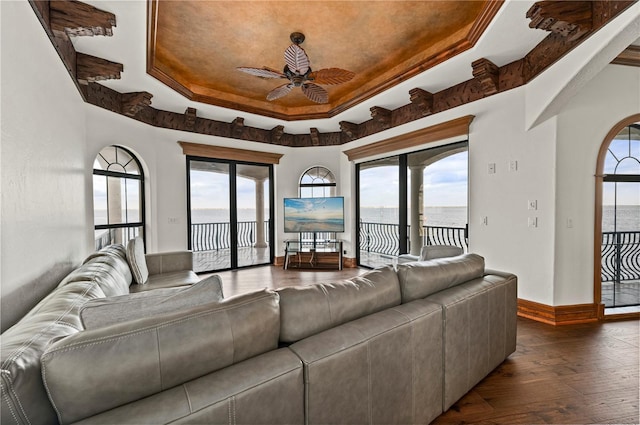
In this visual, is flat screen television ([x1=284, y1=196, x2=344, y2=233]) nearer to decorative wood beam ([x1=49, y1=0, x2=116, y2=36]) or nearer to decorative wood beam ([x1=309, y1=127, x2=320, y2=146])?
decorative wood beam ([x1=309, y1=127, x2=320, y2=146])

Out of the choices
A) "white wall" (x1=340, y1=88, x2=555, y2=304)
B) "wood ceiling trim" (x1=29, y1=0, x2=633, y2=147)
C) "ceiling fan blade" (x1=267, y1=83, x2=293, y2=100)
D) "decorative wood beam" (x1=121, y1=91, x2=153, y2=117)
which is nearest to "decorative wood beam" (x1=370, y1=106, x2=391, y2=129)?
"wood ceiling trim" (x1=29, y1=0, x2=633, y2=147)

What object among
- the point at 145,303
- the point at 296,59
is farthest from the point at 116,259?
the point at 296,59

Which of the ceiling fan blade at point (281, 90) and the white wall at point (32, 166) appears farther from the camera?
the ceiling fan blade at point (281, 90)

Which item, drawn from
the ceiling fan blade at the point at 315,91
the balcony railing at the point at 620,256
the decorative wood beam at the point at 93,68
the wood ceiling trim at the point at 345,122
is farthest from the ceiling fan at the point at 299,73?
the balcony railing at the point at 620,256

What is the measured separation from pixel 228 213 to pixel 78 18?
365cm

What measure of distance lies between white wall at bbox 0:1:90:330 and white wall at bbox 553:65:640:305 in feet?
14.2

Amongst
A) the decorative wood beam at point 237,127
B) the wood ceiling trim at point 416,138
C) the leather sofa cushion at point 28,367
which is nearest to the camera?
the leather sofa cushion at point 28,367

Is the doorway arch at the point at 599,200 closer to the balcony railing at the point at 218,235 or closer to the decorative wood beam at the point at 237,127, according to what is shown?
the decorative wood beam at the point at 237,127

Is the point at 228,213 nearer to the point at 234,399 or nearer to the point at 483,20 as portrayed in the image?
the point at 483,20

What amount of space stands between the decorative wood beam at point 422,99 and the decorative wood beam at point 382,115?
57cm

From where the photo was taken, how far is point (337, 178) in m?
5.99

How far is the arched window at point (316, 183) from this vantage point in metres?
6.09

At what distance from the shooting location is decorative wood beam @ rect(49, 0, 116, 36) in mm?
2143

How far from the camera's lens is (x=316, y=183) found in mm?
6098
